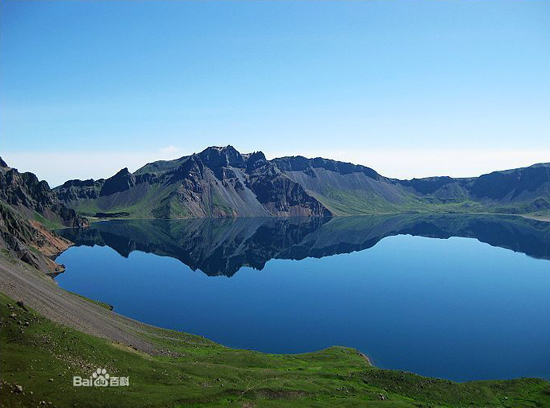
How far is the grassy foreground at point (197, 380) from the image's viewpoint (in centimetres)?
4619

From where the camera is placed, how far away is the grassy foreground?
46.2 metres

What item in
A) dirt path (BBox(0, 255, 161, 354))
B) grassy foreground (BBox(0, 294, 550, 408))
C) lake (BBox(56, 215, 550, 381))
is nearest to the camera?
grassy foreground (BBox(0, 294, 550, 408))

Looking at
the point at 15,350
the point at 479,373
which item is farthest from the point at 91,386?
the point at 479,373

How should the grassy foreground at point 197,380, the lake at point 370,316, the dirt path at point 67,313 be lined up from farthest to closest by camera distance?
1. the lake at point 370,316
2. the dirt path at point 67,313
3. the grassy foreground at point 197,380

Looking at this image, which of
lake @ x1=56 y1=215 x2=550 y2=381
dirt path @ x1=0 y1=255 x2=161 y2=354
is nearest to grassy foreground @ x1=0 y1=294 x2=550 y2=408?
dirt path @ x1=0 y1=255 x2=161 y2=354

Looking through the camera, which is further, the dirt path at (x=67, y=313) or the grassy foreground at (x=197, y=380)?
the dirt path at (x=67, y=313)

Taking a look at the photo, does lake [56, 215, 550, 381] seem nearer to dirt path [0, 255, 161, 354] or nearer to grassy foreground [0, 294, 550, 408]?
grassy foreground [0, 294, 550, 408]

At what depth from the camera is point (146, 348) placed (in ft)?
258

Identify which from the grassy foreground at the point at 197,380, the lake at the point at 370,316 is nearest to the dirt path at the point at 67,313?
the grassy foreground at the point at 197,380

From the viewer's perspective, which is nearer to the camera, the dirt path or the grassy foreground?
the grassy foreground

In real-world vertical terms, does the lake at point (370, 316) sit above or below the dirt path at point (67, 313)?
below

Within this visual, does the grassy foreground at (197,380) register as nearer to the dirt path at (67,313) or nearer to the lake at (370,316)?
the dirt path at (67,313)

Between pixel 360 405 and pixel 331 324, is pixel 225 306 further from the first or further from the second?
pixel 360 405

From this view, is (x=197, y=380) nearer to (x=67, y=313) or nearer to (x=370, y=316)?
(x=67, y=313)
